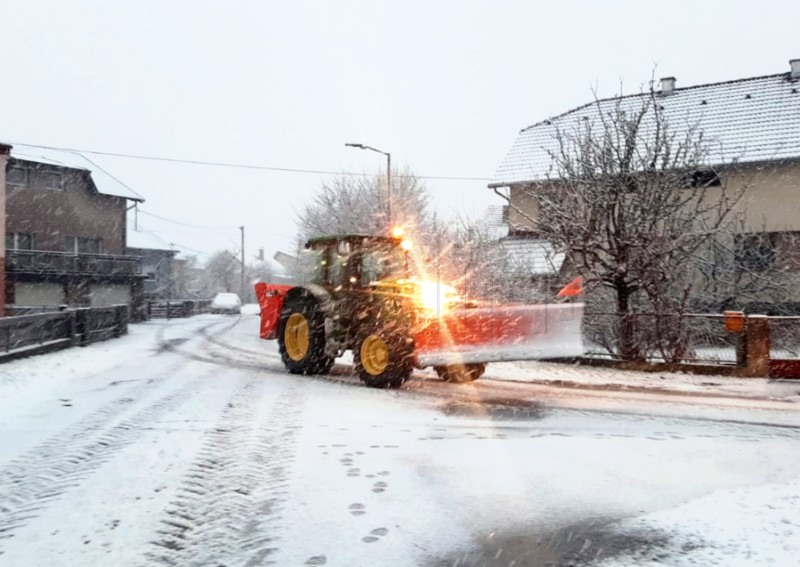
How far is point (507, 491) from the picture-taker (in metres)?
4.77

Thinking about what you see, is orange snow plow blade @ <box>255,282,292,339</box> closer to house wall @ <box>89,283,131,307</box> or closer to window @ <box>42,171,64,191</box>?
house wall @ <box>89,283,131,307</box>

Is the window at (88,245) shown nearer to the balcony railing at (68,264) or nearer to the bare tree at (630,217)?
the balcony railing at (68,264)

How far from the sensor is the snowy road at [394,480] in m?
3.80

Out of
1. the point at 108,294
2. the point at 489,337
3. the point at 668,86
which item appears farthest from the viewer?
the point at 108,294

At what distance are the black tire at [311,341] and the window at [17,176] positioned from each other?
2314cm

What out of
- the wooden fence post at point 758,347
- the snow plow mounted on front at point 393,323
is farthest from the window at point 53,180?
the wooden fence post at point 758,347

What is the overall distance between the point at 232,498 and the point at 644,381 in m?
8.10

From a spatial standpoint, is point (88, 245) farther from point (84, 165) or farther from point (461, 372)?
point (461, 372)

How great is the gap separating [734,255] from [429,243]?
1424cm

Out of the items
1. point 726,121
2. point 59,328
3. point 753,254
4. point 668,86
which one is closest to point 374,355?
point 59,328

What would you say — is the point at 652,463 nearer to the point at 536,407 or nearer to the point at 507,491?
the point at 507,491

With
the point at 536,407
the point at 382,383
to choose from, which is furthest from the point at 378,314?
the point at 536,407

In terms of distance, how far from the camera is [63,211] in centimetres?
3091

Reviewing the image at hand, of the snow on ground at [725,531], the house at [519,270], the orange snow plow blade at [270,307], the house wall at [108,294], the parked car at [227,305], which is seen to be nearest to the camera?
the snow on ground at [725,531]
